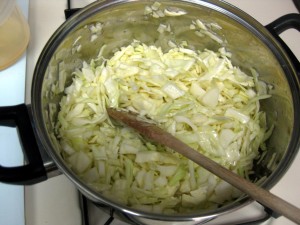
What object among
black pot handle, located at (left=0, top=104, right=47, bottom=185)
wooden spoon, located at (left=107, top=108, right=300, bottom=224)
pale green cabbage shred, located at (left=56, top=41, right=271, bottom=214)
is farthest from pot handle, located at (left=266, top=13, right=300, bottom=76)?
black pot handle, located at (left=0, top=104, right=47, bottom=185)

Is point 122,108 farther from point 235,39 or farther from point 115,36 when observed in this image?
point 235,39

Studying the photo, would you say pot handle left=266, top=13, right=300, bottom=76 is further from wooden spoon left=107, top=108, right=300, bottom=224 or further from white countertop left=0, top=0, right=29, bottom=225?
white countertop left=0, top=0, right=29, bottom=225

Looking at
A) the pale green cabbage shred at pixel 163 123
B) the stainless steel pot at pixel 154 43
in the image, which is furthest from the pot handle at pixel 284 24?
the pale green cabbage shred at pixel 163 123

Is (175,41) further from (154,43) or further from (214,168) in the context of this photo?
(214,168)

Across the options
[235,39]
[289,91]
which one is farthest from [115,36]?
[289,91]

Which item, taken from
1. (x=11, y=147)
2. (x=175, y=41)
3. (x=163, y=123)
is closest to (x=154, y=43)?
(x=175, y=41)
